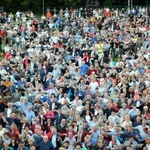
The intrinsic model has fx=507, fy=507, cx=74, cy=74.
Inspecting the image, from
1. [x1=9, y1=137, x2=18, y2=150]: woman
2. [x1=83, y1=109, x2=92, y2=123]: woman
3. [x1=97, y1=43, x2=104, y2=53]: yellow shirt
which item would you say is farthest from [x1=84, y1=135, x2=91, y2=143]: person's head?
[x1=97, y1=43, x2=104, y2=53]: yellow shirt

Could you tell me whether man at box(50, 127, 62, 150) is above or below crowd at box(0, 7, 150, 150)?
below

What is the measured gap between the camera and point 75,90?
57.3 feet

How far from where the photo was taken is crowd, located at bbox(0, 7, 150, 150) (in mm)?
13172

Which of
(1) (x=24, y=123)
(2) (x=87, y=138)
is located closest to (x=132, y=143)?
(2) (x=87, y=138)

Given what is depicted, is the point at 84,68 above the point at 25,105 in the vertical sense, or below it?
above

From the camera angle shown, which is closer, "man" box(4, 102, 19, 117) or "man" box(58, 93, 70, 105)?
"man" box(4, 102, 19, 117)

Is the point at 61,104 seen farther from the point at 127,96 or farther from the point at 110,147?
the point at 110,147

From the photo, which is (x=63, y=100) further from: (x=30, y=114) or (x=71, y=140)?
(x=71, y=140)

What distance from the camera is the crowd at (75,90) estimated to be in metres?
13.2

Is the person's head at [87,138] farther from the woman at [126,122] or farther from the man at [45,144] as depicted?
the woman at [126,122]

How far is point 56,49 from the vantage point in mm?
23578

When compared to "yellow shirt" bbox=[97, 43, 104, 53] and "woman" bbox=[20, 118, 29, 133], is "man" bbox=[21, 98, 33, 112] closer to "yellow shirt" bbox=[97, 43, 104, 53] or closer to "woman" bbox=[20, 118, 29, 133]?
"woman" bbox=[20, 118, 29, 133]

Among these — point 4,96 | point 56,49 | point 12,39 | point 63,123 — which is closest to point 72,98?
point 4,96

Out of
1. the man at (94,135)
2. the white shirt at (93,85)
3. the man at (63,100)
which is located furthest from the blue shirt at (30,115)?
the white shirt at (93,85)
